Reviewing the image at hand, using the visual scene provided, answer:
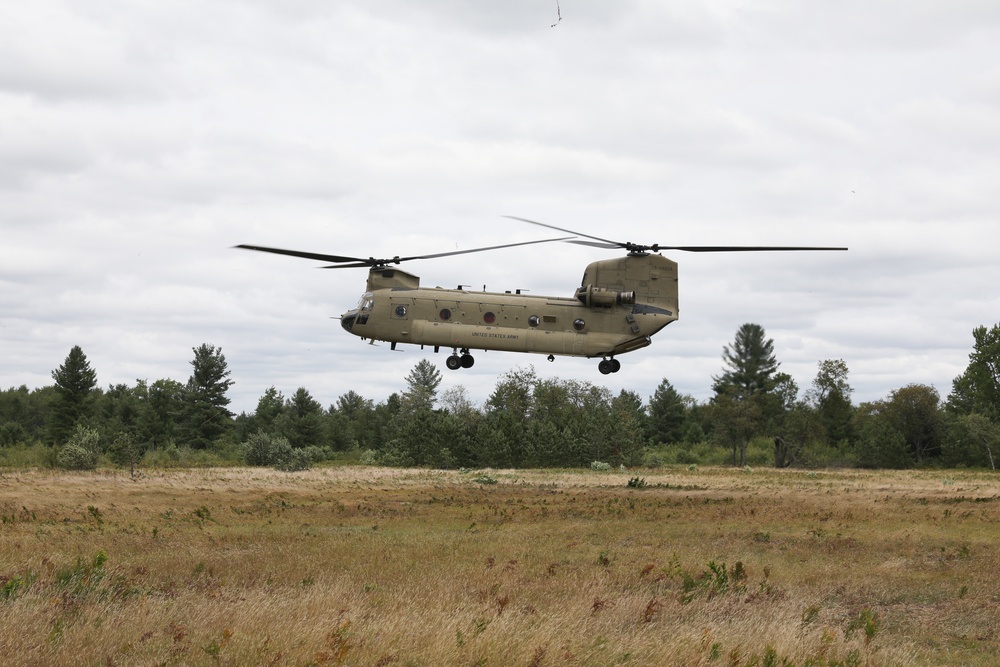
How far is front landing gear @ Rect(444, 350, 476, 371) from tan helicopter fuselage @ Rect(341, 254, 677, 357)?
441 millimetres

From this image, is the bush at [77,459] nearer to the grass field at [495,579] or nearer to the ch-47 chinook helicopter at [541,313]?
the grass field at [495,579]

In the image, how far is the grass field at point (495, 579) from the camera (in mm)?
12031

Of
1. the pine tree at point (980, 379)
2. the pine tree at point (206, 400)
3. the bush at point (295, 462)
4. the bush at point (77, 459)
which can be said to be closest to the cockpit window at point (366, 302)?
the bush at point (295, 462)

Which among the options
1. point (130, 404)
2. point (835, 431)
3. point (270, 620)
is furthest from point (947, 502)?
point (130, 404)

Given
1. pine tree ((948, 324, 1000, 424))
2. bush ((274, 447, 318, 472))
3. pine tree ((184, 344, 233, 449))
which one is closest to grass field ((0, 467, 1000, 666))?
bush ((274, 447, 318, 472))

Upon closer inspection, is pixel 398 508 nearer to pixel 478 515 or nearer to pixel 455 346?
pixel 478 515

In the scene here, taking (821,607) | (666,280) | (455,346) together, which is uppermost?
(666,280)

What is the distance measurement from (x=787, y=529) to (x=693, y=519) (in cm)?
362

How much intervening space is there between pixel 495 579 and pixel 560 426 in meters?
77.0

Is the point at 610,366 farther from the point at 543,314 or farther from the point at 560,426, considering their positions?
the point at 560,426

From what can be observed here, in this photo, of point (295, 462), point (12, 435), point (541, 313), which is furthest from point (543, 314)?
point (12, 435)

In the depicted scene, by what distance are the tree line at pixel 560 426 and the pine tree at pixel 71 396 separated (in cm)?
13

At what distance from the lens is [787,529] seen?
96.9ft

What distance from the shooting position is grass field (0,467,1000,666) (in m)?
12.0
